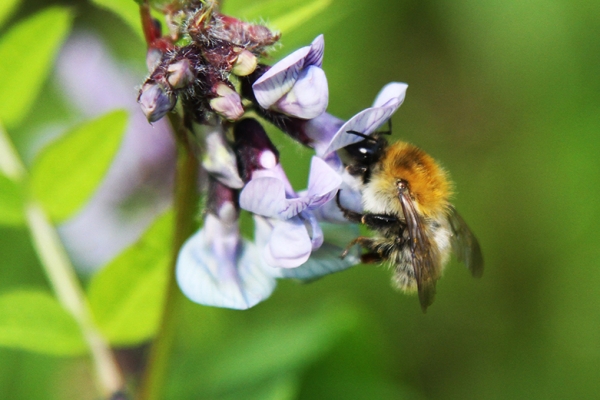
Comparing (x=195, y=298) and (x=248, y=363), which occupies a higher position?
(x=195, y=298)

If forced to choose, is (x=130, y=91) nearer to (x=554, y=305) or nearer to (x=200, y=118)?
(x=200, y=118)

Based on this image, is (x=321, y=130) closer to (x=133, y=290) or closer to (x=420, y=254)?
(x=420, y=254)

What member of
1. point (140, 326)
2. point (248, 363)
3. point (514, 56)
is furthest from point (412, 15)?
point (140, 326)

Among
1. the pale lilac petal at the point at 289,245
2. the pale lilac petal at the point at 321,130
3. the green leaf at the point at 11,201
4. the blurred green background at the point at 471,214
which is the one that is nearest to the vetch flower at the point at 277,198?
the pale lilac petal at the point at 289,245

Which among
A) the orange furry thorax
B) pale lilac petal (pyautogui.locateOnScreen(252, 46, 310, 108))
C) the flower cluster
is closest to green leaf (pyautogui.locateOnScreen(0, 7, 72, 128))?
the flower cluster

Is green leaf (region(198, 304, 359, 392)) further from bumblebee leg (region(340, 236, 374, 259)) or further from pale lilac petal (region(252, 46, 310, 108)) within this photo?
pale lilac petal (region(252, 46, 310, 108))
